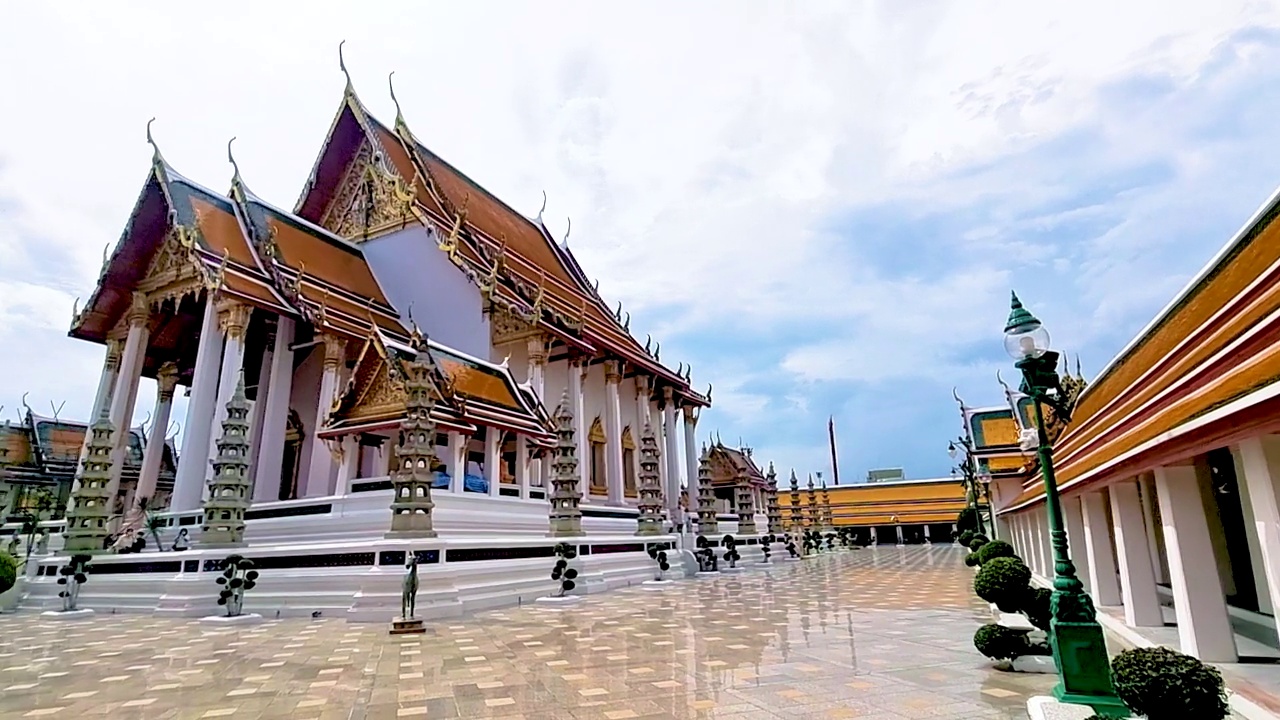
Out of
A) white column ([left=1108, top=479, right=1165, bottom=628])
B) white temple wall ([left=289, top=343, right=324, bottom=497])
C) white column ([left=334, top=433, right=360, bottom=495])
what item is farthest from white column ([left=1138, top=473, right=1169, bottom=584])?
white temple wall ([left=289, top=343, right=324, bottom=497])

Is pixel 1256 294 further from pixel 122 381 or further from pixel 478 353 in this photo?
pixel 122 381

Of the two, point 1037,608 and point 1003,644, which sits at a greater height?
point 1037,608

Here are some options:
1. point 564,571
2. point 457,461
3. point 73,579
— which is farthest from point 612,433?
point 73,579

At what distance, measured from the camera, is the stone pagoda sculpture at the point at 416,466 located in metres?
8.23

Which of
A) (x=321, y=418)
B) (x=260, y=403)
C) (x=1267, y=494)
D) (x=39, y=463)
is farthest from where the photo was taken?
(x=39, y=463)

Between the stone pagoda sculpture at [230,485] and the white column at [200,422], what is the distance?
9.44 feet

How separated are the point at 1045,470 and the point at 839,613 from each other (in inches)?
171

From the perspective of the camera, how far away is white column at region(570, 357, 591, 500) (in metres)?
17.4

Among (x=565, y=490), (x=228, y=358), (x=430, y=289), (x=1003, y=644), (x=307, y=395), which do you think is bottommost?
(x=1003, y=644)

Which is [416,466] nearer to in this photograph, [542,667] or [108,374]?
[542,667]

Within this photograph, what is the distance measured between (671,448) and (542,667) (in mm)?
18613

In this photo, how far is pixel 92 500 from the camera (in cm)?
1066

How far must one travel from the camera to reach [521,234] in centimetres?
2284

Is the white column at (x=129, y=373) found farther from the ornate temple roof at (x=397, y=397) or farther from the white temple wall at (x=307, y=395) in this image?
the ornate temple roof at (x=397, y=397)
